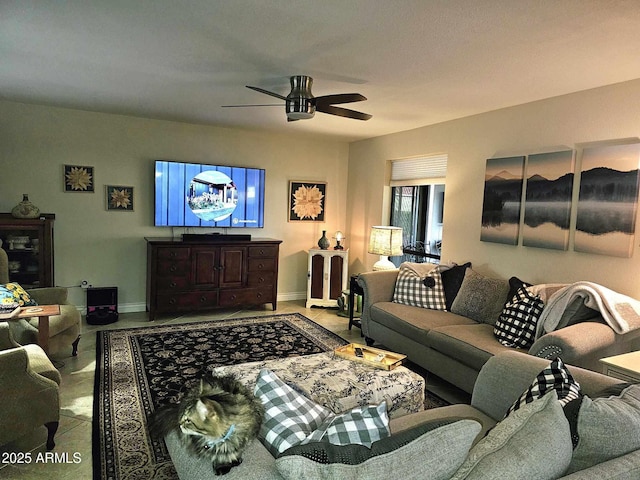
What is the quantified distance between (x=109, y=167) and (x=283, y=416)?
4384 millimetres

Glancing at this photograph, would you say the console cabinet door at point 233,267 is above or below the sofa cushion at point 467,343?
above

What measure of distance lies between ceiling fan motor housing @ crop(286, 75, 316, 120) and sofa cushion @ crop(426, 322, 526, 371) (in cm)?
191

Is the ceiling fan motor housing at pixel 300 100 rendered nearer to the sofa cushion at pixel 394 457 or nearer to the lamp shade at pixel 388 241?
the lamp shade at pixel 388 241

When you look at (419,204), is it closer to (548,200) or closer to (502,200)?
(502,200)

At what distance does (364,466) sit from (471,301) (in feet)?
9.56

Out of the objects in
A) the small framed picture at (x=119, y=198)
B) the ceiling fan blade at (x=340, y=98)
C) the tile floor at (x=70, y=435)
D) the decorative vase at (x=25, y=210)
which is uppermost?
the ceiling fan blade at (x=340, y=98)

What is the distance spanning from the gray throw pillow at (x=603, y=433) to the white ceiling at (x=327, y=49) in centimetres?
165

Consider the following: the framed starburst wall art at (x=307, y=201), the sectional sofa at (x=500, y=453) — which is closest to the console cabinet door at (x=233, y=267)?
the framed starburst wall art at (x=307, y=201)

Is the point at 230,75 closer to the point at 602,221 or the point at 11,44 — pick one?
the point at 11,44

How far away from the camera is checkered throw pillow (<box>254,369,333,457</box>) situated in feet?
4.18

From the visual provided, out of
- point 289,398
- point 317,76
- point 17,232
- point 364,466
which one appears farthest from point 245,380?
point 17,232

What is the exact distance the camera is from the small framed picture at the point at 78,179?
182 inches

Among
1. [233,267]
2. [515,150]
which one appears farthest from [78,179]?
[515,150]

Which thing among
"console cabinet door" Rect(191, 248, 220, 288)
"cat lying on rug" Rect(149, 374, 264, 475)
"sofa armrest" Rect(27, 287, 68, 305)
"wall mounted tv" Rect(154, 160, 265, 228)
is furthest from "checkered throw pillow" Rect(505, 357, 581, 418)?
"wall mounted tv" Rect(154, 160, 265, 228)
